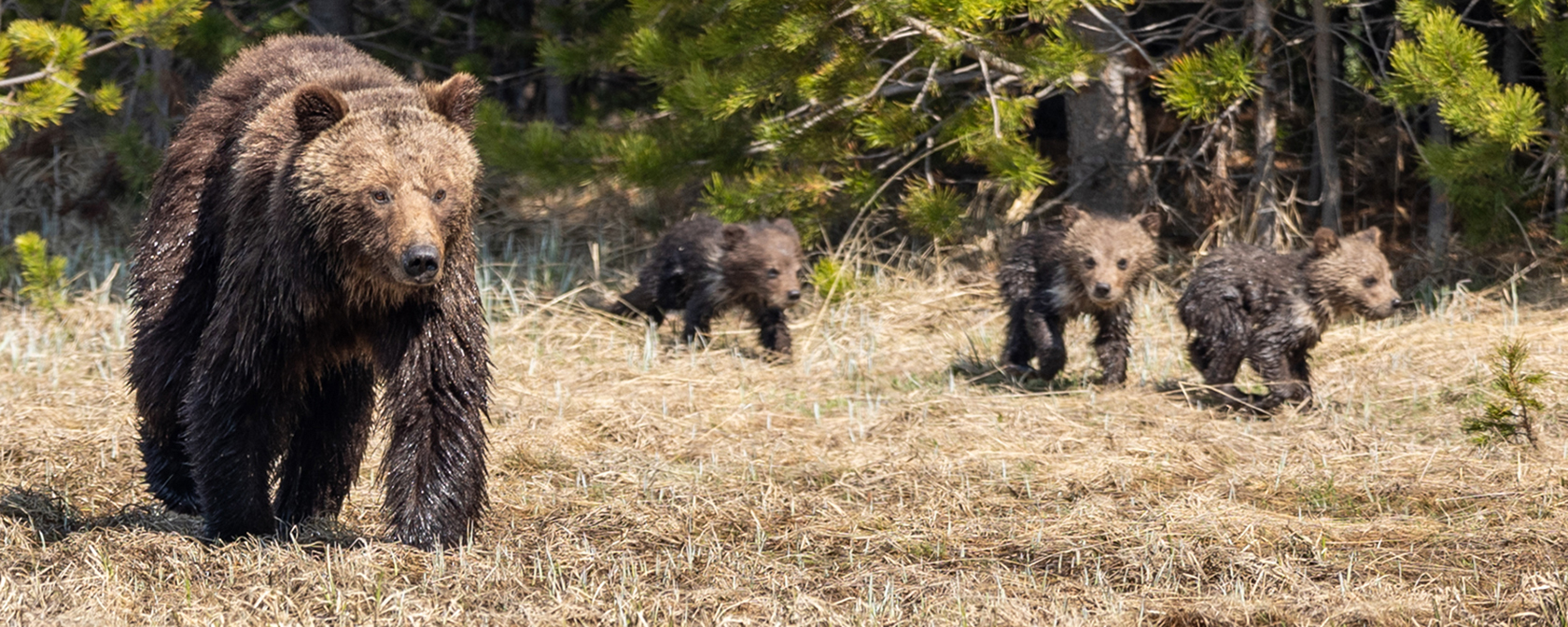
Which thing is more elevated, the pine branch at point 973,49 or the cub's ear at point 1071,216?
the pine branch at point 973,49

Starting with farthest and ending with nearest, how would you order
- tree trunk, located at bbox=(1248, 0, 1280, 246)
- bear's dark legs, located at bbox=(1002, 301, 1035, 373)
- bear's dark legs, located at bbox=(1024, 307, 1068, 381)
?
tree trunk, located at bbox=(1248, 0, 1280, 246) < bear's dark legs, located at bbox=(1002, 301, 1035, 373) < bear's dark legs, located at bbox=(1024, 307, 1068, 381)

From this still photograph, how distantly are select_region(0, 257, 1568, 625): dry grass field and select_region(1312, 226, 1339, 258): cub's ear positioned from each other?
71 centimetres

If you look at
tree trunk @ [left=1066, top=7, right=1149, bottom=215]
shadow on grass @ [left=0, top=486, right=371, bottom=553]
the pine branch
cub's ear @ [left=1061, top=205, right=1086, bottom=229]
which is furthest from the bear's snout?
tree trunk @ [left=1066, top=7, right=1149, bottom=215]

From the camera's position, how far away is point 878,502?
555 centimetres

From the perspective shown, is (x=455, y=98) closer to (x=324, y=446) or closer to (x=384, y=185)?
(x=384, y=185)

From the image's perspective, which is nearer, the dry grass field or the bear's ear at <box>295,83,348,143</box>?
the dry grass field

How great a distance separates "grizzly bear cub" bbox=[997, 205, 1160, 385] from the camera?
773 centimetres

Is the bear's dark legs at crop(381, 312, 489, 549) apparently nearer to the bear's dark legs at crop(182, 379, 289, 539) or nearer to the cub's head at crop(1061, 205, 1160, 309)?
the bear's dark legs at crop(182, 379, 289, 539)

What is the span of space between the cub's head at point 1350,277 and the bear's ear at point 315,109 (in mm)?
4741

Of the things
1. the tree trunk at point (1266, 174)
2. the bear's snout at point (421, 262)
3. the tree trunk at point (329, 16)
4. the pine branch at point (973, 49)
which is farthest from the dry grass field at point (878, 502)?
the tree trunk at point (329, 16)

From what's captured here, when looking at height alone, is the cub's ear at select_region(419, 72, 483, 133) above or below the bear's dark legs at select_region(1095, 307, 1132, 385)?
above

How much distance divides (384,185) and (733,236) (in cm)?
478

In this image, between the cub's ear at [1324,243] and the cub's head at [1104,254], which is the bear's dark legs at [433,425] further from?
the cub's ear at [1324,243]

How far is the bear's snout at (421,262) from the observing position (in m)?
4.10
